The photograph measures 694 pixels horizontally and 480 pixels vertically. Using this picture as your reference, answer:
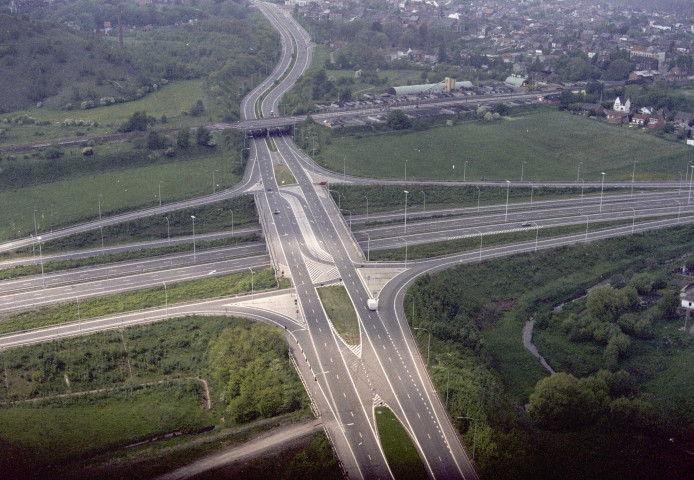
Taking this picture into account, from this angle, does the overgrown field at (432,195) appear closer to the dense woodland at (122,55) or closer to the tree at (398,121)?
the tree at (398,121)

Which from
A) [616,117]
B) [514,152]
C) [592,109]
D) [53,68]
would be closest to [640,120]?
[616,117]

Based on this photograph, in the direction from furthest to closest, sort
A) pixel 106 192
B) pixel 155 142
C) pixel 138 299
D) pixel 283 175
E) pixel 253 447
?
pixel 155 142 < pixel 283 175 < pixel 106 192 < pixel 138 299 < pixel 253 447

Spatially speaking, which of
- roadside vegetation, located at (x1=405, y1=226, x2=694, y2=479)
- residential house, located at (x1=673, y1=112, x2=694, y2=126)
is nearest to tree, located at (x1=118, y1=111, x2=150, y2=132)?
roadside vegetation, located at (x1=405, y1=226, x2=694, y2=479)

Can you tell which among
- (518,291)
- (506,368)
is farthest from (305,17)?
(506,368)

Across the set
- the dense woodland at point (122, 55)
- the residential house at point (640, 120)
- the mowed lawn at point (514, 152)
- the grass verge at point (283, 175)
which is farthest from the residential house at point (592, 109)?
the dense woodland at point (122, 55)

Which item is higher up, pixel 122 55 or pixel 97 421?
pixel 122 55

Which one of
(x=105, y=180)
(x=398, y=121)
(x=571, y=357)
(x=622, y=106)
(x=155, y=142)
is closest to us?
(x=571, y=357)

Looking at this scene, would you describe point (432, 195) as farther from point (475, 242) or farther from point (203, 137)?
point (203, 137)

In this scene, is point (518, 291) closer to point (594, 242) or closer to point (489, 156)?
point (594, 242)
